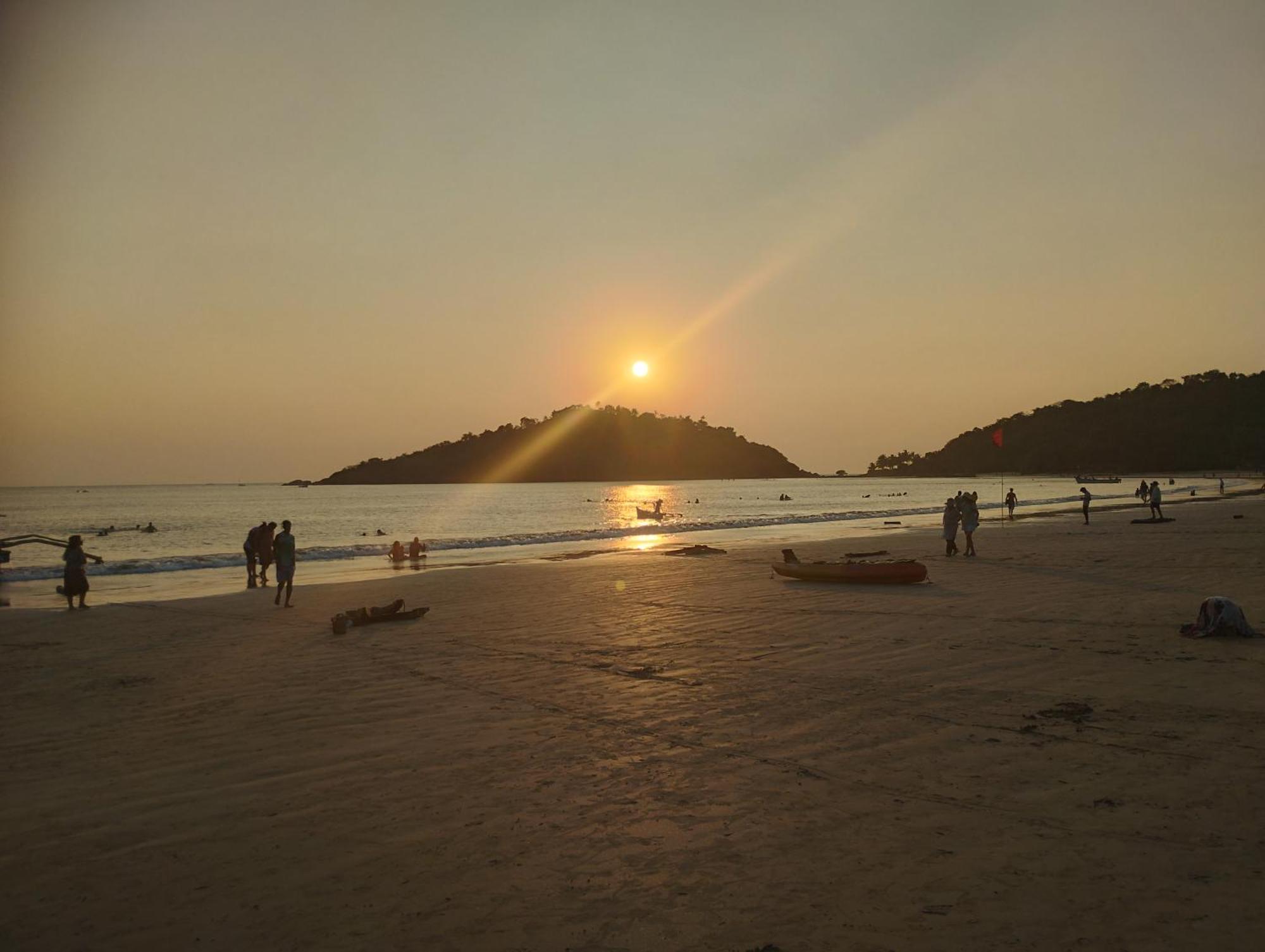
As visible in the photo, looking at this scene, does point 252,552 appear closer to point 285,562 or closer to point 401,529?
point 285,562

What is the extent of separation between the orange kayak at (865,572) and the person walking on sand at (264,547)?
617 inches

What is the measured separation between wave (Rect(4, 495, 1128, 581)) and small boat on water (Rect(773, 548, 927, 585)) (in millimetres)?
24370

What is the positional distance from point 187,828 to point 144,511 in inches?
5335

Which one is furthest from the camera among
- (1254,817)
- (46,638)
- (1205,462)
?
(1205,462)

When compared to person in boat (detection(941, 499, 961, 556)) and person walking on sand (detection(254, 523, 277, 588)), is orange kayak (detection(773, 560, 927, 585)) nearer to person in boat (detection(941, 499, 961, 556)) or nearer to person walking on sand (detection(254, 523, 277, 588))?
person in boat (detection(941, 499, 961, 556))

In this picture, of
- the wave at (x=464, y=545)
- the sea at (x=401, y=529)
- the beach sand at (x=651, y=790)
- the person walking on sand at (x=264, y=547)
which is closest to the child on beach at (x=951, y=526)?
the sea at (x=401, y=529)

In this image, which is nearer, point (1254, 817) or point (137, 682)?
point (1254, 817)

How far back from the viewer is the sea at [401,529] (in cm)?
3080

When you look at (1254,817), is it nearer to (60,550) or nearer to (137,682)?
(137,682)

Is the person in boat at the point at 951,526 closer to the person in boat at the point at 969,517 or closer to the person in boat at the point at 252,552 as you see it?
the person in boat at the point at 969,517

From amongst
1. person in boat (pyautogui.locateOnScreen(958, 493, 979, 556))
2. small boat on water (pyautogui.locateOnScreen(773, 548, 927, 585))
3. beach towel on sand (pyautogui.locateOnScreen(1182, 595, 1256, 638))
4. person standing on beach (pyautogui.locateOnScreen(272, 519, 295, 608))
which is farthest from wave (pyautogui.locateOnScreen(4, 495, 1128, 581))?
beach towel on sand (pyautogui.locateOnScreen(1182, 595, 1256, 638))

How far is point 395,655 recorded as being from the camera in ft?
41.1

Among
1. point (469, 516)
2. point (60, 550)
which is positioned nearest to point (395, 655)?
point (60, 550)

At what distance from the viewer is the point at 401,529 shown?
232 ft
